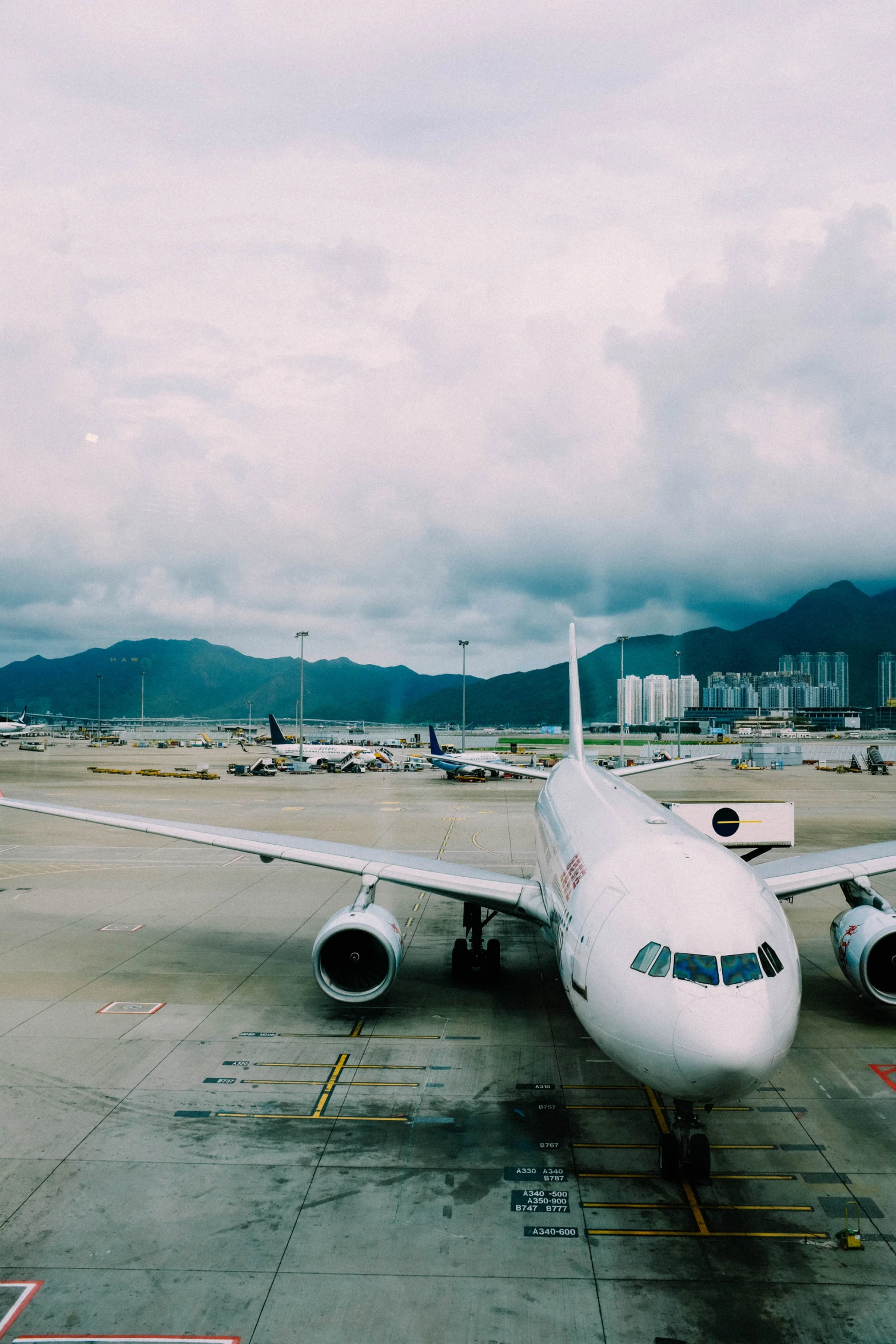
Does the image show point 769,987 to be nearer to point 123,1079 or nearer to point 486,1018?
point 486,1018

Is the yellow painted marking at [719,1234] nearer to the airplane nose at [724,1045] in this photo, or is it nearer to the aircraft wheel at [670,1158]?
the aircraft wheel at [670,1158]

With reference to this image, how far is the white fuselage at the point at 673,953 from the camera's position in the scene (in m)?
8.60

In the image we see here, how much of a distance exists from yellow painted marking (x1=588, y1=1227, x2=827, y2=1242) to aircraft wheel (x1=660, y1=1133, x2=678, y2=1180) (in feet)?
3.63

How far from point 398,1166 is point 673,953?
491cm

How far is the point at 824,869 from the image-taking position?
16500mm

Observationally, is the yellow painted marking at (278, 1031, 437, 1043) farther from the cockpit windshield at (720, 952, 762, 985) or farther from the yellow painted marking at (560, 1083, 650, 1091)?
the cockpit windshield at (720, 952, 762, 985)

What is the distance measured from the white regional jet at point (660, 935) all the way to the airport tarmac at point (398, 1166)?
1.23m

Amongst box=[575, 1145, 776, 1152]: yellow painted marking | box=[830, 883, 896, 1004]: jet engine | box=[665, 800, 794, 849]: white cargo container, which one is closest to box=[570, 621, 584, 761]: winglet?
box=[665, 800, 794, 849]: white cargo container

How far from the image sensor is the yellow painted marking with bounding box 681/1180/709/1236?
9.27 metres

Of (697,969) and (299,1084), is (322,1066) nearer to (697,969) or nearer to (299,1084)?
(299,1084)

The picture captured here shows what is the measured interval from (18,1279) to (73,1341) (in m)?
1.31

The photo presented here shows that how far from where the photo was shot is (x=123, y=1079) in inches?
517

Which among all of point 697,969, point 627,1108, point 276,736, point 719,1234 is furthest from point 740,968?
point 276,736

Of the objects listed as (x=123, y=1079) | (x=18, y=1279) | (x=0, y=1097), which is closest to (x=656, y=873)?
(x=18, y=1279)
